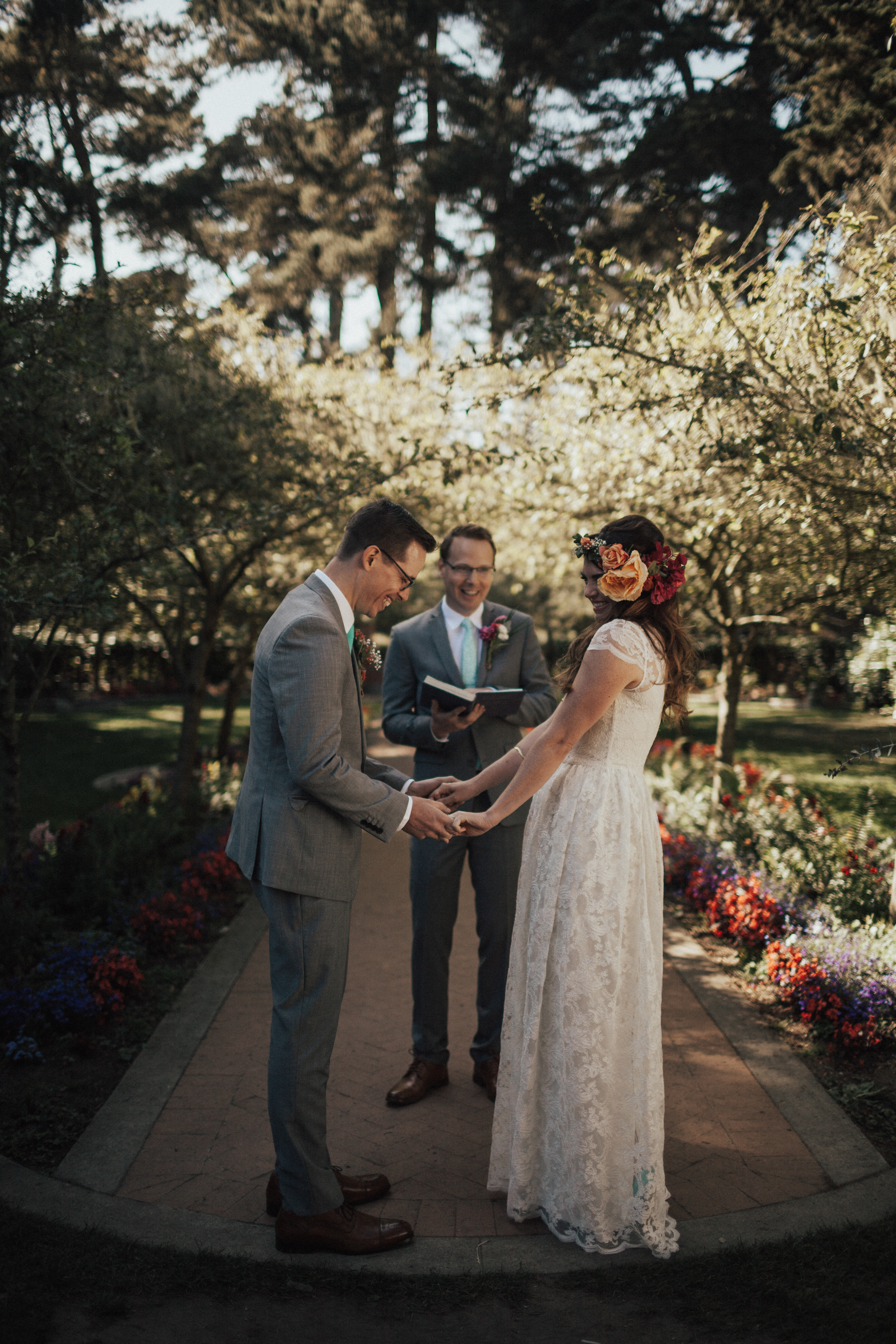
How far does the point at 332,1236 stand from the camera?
2.84 m

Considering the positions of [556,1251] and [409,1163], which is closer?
[556,1251]

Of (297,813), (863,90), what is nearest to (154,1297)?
(297,813)

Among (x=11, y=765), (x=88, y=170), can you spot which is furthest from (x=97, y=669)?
(x=11, y=765)

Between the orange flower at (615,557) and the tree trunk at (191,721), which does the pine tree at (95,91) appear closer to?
the tree trunk at (191,721)

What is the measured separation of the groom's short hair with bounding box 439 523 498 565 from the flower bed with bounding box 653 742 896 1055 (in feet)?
8.41

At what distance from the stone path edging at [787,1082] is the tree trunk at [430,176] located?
15248 mm

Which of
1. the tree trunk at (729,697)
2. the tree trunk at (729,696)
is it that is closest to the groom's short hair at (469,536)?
the tree trunk at (729,696)

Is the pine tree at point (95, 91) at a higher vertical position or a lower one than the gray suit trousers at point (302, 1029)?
higher

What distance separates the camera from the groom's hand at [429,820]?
9.77 feet

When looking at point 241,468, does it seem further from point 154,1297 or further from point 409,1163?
point 154,1297

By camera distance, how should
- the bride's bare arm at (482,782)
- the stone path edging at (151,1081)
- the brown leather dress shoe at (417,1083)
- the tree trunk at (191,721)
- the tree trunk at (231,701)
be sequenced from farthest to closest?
the tree trunk at (231,701) → the tree trunk at (191,721) → the brown leather dress shoe at (417,1083) → the bride's bare arm at (482,782) → the stone path edging at (151,1081)

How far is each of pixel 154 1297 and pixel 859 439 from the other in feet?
14.8

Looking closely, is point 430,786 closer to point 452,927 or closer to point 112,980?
point 452,927

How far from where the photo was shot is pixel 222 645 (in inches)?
603
